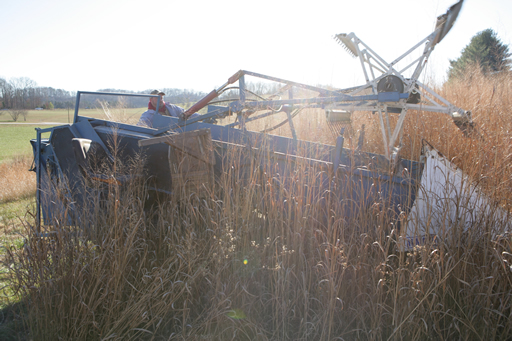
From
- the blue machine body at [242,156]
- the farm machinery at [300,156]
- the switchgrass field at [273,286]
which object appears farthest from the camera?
the blue machine body at [242,156]

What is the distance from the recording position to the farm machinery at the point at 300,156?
2461 mm

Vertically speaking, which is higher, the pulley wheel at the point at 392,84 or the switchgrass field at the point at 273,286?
the pulley wheel at the point at 392,84

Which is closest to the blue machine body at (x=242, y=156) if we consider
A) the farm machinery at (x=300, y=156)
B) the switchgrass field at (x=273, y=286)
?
the farm machinery at (x=300, y=156)

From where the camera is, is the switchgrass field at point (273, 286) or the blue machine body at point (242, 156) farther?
the blue machine body at point (242, 156)

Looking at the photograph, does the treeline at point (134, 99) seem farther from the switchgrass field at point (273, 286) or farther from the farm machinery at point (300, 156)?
the switchgrass field at point (273, 286)

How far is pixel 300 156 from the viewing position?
Answer: 2771mm

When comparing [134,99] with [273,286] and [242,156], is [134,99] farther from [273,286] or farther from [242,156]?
[273,286]

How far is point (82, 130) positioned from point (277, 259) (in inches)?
141

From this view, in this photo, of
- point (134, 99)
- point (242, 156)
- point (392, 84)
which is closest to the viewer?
point (242, 156)

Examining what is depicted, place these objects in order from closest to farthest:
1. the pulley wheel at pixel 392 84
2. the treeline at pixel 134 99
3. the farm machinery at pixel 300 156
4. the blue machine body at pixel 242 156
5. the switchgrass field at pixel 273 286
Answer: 1. the switchgrass field at pixel 273 286
2. the farm machinery at pixel 300 156
3. the blue machine body at pixel 242 156
4. the pulley wheel at pixel 392 84
5. the treeline at pixel 134 99

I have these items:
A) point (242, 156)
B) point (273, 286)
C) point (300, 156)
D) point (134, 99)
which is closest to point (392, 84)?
point (300, 156)

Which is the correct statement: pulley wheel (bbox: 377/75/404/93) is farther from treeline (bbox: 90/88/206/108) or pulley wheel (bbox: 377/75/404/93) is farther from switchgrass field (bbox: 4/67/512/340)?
treeline (bbox: 90/88/206/108)

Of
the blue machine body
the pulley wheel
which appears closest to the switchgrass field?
the blue machine body

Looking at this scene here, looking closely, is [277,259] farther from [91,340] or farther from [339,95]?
[339,95]
